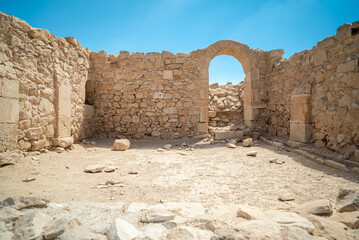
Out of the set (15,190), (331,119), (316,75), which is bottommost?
(15,190)

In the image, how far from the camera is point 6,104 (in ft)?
10.0

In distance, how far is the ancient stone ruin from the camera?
148 centimetres

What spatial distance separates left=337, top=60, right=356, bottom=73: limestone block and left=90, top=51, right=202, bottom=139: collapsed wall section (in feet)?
12.4

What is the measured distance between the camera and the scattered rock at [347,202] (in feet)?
5.32

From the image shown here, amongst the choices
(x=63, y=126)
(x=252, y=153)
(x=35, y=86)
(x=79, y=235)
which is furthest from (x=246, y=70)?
(x=79, y=235)

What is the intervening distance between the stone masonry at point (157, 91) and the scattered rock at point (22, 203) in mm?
1977

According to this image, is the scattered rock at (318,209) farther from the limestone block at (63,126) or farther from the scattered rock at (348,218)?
the limestone block at (63,126)

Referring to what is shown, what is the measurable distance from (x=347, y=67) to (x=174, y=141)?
4643mm

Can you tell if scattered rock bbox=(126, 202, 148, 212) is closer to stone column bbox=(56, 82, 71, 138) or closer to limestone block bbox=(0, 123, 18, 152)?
limestone block bbox=(0, 123, 18, 152)

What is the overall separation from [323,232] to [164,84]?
5647mm

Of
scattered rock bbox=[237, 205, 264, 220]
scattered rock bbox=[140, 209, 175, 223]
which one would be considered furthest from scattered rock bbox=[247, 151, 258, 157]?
scattered rock bbox=[140, 209, 175, 223]

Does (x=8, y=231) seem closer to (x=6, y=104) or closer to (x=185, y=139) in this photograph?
(x=6, y=104)

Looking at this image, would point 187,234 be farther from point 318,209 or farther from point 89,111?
point 89,111

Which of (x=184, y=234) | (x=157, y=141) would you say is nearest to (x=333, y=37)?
(x=184, y=234)
